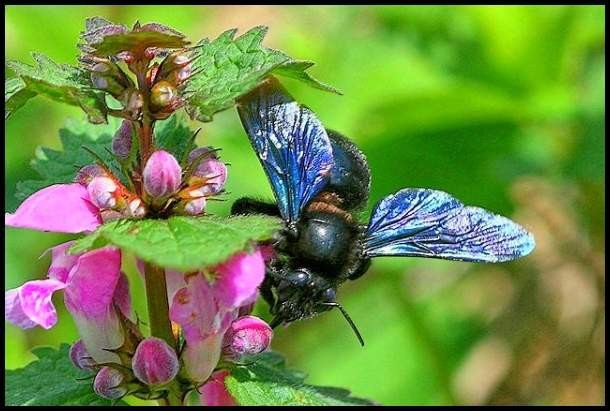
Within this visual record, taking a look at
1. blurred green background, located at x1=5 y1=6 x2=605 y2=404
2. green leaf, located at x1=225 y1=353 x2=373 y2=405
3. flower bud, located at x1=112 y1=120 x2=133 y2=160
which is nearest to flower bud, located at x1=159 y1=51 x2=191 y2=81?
flower bud, located at x1=112 y1=120 x2=133 y2=160

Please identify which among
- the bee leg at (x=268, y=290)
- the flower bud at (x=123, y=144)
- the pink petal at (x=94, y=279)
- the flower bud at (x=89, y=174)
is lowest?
the bee leg at (x=268, y=290)

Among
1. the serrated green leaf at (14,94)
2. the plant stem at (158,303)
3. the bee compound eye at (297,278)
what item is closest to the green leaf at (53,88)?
the serrated green leaf at (14,94)

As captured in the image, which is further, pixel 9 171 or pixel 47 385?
pixel 9 171

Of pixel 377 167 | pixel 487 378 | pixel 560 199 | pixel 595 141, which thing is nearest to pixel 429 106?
pixel 377 167

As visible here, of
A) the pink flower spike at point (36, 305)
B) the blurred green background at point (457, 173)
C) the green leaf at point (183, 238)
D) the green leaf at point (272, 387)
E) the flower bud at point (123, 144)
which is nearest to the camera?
the green leaf at point (183, 238)

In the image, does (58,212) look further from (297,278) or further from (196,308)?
(297,278)

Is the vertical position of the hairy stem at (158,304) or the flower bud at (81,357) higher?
the hairy stem at (158,304)

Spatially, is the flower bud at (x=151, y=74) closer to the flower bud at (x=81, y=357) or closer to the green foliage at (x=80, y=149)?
the green foliage at (x=80, y=149)

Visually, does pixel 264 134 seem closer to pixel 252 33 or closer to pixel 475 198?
pixel 252 33
